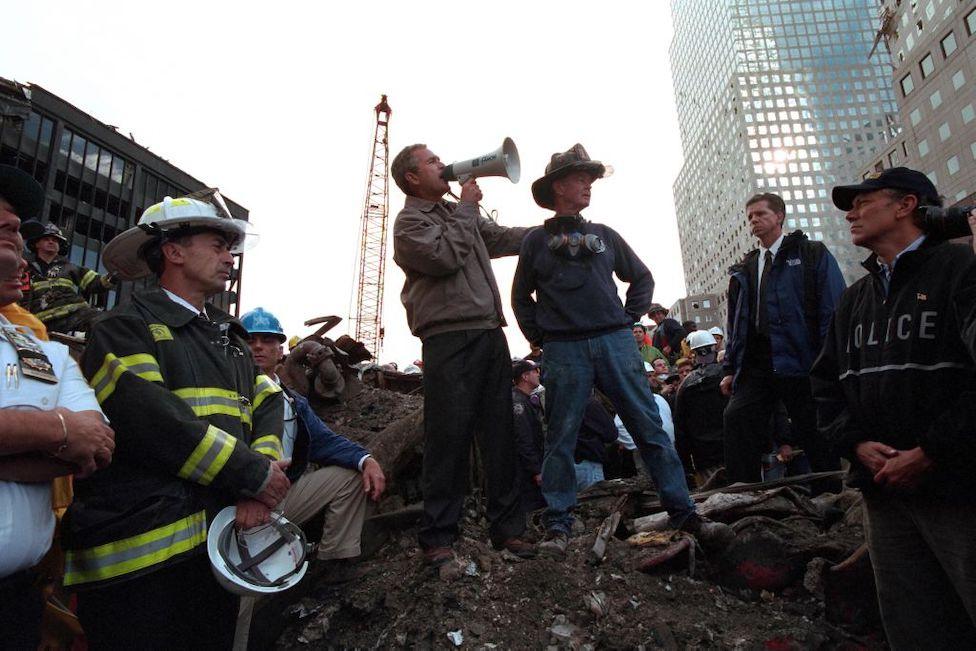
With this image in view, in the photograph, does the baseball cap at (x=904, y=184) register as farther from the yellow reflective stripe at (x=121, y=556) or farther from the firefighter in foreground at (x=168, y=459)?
the yellow reflective stripe at (x=121, y=556)

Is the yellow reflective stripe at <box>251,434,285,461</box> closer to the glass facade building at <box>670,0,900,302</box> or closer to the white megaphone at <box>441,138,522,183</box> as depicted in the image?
the white megaphone at <box>441,138,522,183</box>

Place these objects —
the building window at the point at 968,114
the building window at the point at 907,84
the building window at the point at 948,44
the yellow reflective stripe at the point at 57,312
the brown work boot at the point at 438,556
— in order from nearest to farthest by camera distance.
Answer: the brown work boot at the point at 438,556
the yellow reflective stripe at the point at 57,312
the building window at the point at 968,114
the building window at the point at 948,44
the building window at the point at 907,84

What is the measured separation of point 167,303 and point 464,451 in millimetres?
1722

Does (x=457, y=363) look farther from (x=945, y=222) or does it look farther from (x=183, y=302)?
(x=945, y=222)

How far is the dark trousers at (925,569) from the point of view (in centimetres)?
189

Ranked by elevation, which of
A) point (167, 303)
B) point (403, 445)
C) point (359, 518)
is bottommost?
point (359, 518)

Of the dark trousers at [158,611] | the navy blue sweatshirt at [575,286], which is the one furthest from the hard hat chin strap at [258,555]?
the navy blue sweatshirt at [575,286]

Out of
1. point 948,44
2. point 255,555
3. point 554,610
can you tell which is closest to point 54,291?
point 255,555

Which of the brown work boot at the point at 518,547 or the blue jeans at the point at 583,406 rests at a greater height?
the blue jeans at the point at 583,406

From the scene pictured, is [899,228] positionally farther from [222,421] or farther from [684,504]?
[222,421]

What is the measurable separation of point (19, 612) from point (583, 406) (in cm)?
Answer: 277

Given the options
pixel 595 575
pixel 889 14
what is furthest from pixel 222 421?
pixel 889 14

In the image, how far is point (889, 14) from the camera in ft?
172

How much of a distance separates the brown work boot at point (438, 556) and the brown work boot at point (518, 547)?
0.36 meters
